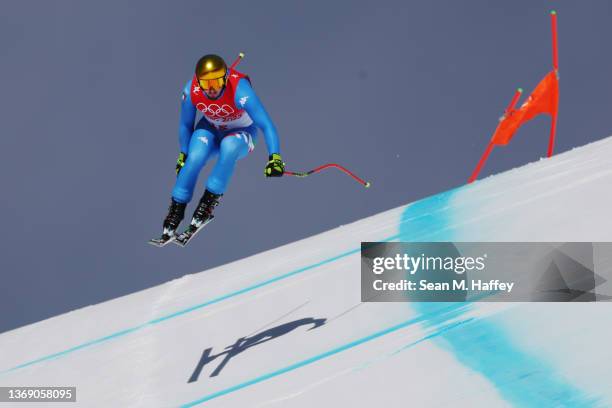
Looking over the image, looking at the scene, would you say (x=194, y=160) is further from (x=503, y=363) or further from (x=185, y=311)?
(x=503, y=363)

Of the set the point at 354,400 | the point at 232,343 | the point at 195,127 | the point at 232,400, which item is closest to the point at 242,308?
the point at 232,343

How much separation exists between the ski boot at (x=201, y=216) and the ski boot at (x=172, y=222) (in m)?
0.06

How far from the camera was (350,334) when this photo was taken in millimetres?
3914

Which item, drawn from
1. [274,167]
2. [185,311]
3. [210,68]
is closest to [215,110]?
[210,68]

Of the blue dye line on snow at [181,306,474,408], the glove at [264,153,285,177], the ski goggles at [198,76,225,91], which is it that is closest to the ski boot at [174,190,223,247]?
the glove at [264,153,285,177]

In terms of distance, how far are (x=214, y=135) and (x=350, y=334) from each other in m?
1.73

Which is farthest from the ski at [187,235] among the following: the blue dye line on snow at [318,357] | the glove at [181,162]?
the blue dye line on snow at [318,357]

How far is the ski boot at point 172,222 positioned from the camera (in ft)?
14.6

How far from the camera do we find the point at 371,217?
7.90 meters

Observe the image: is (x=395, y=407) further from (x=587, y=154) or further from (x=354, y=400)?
(x=587, y=154)

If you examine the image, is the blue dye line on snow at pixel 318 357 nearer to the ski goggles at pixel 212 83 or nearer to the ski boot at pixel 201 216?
the ski boot at pixel 201 216

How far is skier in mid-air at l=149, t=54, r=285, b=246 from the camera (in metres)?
4.53

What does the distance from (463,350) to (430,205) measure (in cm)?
406

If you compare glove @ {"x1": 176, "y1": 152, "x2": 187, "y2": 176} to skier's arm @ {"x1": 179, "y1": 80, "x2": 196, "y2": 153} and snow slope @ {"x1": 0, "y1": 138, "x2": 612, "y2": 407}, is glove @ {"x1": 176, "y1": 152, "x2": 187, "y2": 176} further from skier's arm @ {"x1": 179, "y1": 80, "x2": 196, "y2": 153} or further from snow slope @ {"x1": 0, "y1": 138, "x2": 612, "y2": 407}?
snow slope @ {"x1": 0, "y1": 138, "x2": 612, "y2": 407}
